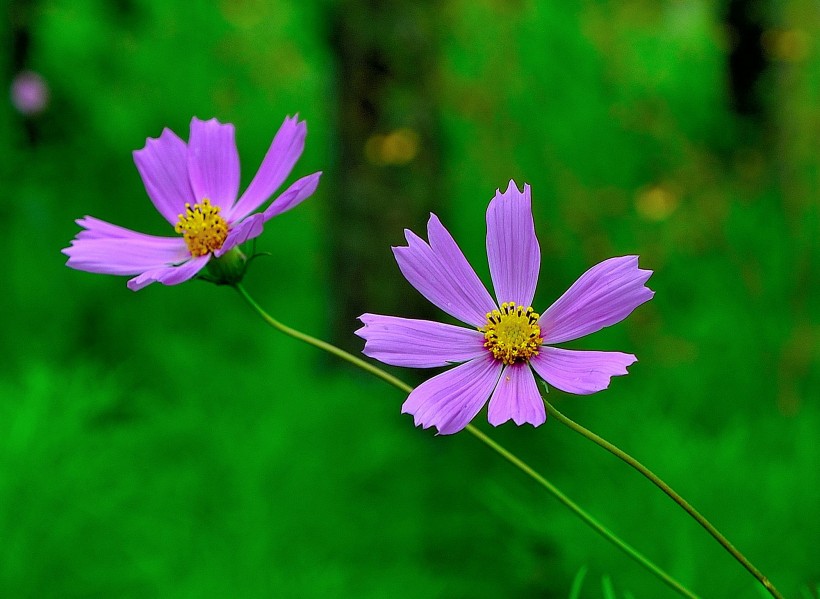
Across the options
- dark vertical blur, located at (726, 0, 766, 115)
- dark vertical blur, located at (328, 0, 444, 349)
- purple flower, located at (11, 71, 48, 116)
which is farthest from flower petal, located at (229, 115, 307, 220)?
dark vertical blur, located at (726, 0, 766, 115)

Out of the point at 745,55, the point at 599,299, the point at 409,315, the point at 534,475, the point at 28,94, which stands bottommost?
the point at 534,475

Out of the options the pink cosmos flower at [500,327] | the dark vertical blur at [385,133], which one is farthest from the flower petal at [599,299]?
the dark vertical blur at [385,133]

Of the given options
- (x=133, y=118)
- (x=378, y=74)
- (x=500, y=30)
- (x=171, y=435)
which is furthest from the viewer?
(x=500, y=30)

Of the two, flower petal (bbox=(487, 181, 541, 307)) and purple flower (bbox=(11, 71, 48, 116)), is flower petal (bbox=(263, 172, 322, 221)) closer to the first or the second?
flower petal (bbox=(487, 181, 541, 307))

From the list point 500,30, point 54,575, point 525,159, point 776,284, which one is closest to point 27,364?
point 54,575

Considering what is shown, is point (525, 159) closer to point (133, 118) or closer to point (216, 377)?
point (216, 377)

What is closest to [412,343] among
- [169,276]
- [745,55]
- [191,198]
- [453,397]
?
[453,397]

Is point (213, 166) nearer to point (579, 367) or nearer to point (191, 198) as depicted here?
point (191, 198)
